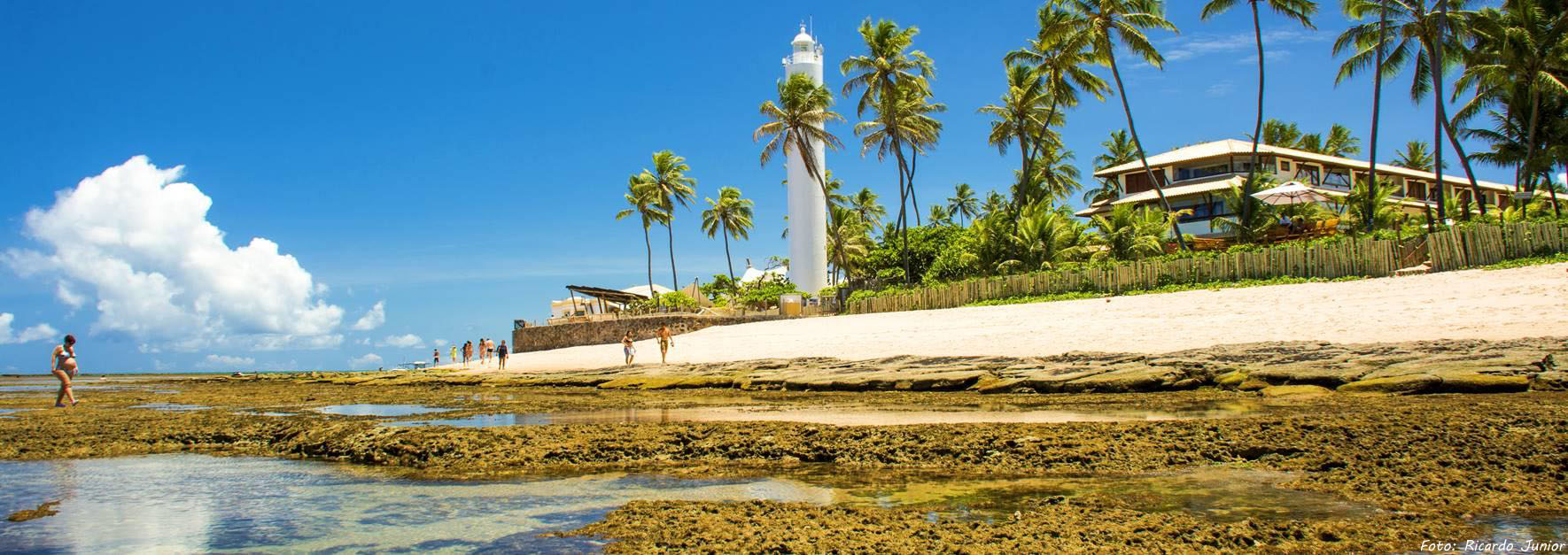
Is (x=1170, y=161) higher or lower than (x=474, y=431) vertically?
higher

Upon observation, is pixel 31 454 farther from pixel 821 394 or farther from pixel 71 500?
pixel 821 394

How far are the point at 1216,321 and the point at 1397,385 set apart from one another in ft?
32.4

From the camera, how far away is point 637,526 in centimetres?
472

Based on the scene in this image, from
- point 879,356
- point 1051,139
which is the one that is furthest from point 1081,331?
point 1051,139

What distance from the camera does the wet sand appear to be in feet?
14.2

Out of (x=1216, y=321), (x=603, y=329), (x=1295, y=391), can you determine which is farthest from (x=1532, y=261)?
(x=603, y=329)

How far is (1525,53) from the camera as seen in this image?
30031mm

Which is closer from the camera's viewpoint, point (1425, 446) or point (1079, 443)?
point (1425, 446)

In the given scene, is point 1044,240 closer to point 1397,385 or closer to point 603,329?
point 603,329

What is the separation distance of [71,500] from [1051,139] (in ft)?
169

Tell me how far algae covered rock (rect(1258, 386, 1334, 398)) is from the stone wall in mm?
27184

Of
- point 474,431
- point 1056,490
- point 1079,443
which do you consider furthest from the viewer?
point 474,431

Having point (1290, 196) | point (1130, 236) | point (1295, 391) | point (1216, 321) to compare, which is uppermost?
point (1290, 196)

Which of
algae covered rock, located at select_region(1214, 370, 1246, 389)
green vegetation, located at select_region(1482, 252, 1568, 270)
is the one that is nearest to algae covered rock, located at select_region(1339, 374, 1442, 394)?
algae covered rock, located at select_region(1214, 370, 1246, 389)
